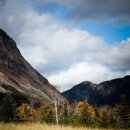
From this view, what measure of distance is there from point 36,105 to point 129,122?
102 meters

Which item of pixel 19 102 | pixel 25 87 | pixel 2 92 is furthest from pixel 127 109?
pixel 25 87

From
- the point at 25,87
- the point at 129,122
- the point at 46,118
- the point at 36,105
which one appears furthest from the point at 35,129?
the point at 25,87

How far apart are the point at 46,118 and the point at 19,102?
7036cm

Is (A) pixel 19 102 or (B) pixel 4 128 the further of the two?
(A) pixel 19 102

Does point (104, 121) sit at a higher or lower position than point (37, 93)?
lower

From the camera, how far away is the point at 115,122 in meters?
68.9

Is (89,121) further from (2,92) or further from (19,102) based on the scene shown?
(19,102)

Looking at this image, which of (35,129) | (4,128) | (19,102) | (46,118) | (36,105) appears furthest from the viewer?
(36,105)

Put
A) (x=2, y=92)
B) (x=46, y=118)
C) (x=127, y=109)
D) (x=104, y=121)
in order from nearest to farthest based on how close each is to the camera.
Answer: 1. (x=127, y=109)
2. (x=46, y=118)
3. (x=104, y=121)
4. (x=2, y=92)

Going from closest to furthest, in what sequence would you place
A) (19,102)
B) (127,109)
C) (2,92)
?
(127,109) < (2,92) < (19,102)

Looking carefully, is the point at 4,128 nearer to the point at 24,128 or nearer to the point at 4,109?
the point at 24,128

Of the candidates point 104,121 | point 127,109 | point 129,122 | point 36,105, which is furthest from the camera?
point 36,105

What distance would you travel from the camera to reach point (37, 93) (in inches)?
7495

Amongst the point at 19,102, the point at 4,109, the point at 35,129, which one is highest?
the point at 19,102
